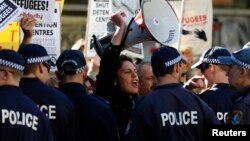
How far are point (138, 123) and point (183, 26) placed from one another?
5.87 meters

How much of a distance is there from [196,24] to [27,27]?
441cm

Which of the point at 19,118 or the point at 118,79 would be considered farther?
the point at 118,79

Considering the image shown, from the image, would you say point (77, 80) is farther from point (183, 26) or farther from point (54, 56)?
point (183, 26)

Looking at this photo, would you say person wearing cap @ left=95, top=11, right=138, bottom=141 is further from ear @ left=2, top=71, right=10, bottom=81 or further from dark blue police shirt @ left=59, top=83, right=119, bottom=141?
ear @ left=2, top=71, right=10, bottom=81

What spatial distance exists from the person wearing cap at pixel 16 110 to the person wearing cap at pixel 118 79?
1.48 meters

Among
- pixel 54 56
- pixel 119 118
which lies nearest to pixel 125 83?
pixel 119 118

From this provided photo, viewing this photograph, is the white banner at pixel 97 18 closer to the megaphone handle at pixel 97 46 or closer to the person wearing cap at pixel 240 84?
the megaphone handle at pixel 97 46

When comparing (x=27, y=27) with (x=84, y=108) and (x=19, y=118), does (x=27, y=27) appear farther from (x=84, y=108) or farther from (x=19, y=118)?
(x=19, y=118)

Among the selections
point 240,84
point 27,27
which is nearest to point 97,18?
point 27,27

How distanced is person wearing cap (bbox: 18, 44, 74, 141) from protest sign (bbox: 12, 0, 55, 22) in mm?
1743

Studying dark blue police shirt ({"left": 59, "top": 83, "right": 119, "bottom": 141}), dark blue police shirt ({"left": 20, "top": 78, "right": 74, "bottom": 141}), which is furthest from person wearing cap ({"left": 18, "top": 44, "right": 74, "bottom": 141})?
dark blue police shirt ({"left": 59, "top": 83, "right": 119, "bottom": 141})

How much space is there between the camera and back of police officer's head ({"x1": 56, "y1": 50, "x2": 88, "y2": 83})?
8852 millimetres

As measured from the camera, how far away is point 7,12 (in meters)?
9.62

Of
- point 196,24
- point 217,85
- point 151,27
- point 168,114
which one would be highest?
point 151,27
